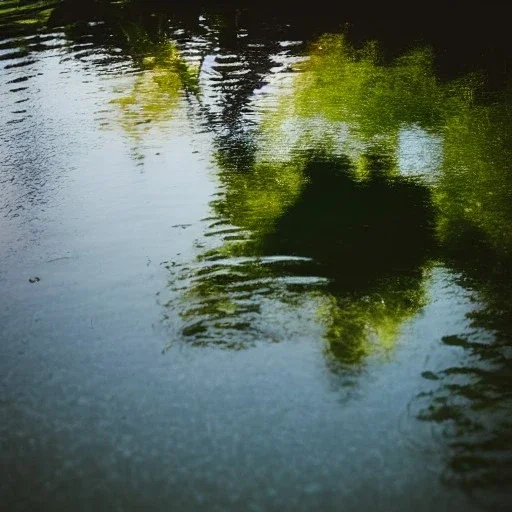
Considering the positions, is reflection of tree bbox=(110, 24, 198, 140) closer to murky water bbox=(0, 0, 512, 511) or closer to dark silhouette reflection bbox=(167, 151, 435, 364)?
murky water bbox=(0, 0, 512, 511)

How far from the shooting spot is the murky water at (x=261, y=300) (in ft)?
9.11

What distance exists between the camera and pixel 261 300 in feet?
13.3

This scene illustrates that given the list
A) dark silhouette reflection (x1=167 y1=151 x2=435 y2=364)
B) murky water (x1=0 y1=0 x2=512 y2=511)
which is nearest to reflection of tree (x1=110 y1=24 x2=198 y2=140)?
murky water (x1=0 y1=0 x2=512 y2=511)

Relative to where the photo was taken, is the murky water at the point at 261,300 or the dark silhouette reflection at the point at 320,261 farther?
the dark silhouette reflection at the point at 320,261

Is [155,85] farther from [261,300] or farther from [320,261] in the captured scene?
[261,300]

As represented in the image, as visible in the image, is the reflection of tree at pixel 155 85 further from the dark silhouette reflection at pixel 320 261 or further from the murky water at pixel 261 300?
the dark silhouette reflection at pixel 320 261

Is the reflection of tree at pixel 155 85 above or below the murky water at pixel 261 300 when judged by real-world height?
above

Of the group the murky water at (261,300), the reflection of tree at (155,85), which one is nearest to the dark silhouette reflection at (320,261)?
the murky water at (261,300)

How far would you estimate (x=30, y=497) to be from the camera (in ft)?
8.96

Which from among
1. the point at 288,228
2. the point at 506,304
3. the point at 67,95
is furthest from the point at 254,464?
the point at 67,95

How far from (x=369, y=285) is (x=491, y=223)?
1536mm

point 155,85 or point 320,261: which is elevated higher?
point 155,85

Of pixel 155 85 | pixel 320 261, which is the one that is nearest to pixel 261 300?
pixel 320 261

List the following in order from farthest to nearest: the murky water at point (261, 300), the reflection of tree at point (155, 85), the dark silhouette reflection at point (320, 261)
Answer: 1. the reflection of tree at point (155, 85)
2. the dark silhouette reflection at point (320, 261)
3. the murky water at point (261, 300)
